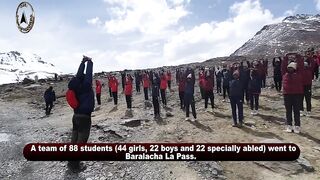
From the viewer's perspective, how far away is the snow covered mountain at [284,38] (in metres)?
79.6

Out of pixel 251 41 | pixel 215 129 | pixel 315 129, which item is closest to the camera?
pixel 315 129

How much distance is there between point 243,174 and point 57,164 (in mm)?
4734

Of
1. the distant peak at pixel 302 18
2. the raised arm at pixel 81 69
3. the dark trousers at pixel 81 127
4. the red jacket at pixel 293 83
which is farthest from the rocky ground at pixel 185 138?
the distant peak at pixel 302 18

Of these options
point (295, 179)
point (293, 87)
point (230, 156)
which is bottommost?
point (295, 179)

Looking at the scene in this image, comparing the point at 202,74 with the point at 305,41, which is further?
the point at 305,41

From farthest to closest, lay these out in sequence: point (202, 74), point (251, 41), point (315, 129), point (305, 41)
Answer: point (251, 41) → point (305, 41) → point (202, 74) → point (315, 129)

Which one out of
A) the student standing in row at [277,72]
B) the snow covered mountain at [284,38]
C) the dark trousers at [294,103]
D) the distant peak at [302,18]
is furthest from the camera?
the distant peak at [302,18]

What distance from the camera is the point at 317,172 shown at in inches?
379

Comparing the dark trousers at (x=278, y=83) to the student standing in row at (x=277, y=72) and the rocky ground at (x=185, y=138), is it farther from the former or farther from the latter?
the rocky ground at (x=185, y=138)

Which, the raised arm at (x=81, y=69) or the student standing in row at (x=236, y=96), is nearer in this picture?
the raised arm at (x=81, y=69)

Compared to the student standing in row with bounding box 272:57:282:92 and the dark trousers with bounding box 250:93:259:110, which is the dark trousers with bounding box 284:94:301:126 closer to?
the dark trousers with bounding box 250:93:259:110

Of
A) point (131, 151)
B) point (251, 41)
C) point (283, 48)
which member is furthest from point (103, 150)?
point (251, 41)

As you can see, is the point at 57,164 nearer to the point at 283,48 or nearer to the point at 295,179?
the point at 295,179

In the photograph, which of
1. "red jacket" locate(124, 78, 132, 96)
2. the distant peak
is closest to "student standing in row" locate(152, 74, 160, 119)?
"red jacket" locate(124, 78, 132, 96)
